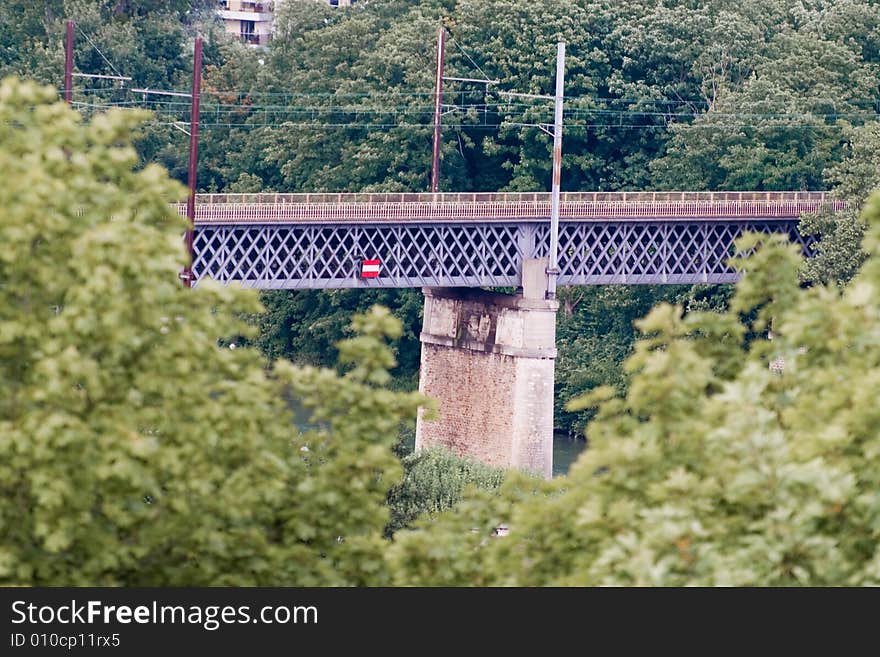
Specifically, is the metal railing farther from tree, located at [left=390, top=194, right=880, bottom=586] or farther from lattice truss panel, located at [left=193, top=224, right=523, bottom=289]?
tree, located at [left=390, top=194, right=880, bottom=586]

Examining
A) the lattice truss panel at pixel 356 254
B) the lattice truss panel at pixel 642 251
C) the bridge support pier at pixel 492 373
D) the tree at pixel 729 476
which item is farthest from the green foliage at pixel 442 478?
the tree at pixel 729 476

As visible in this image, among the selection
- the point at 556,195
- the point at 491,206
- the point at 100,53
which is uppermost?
the point at 100,53

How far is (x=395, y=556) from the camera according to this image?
18297 mm

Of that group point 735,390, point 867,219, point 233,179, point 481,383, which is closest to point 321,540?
point 735,390

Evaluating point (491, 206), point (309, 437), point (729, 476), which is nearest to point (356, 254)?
point (491, 206)

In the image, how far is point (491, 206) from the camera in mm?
63594

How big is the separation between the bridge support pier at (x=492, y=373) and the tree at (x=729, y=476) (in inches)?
1659

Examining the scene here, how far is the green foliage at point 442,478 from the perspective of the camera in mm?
48594

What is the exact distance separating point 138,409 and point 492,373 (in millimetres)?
46195

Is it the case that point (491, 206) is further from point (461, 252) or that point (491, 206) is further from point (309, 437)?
point (309, 437)

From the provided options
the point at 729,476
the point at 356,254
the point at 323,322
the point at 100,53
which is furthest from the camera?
the point at 100,53

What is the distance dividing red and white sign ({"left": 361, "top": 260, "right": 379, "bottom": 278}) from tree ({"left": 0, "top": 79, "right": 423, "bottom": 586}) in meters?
42.6

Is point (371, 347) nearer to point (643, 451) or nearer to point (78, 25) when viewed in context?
point (643, 451)

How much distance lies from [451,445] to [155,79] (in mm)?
28877
